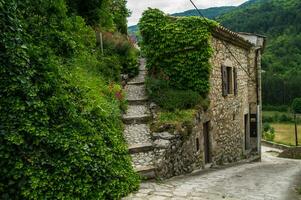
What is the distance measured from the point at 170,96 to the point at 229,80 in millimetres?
4209

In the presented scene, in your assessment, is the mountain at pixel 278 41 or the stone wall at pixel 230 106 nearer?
the stone wall at pixel 230 106

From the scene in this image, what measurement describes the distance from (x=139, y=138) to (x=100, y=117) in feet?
8.48

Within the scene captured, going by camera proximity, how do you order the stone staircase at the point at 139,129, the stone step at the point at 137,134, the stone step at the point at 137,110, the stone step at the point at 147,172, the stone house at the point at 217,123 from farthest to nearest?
the stone step at the point at 137,110
the stone step at the point at 137,134
the stone house at the point at 217,123
the stone staircase at the point at 139,129
the stone step at the point at 147,172

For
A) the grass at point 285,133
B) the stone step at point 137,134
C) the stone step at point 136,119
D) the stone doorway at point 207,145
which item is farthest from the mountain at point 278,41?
the stone step at point 137,134

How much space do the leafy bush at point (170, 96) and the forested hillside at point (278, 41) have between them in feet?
201

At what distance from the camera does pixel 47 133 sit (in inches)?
216

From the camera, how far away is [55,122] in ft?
19.1

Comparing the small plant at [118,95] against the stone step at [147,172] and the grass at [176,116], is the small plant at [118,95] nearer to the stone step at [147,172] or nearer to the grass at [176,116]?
the grass at [176,116]

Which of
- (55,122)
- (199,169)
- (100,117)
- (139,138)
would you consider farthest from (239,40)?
(55,122)

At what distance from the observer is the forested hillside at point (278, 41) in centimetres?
7056

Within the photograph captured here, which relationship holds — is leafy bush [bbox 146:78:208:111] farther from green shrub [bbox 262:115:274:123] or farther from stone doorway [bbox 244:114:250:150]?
green shrub [bbox 262:115:274:123]

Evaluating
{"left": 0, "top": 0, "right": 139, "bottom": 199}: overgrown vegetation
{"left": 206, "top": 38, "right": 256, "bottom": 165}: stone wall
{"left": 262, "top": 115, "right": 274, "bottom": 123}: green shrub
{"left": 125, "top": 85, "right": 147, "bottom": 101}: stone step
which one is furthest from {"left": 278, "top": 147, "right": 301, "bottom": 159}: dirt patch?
{"left": 262, "top": 115, "right": 274, "bottom": 123}: green shrub

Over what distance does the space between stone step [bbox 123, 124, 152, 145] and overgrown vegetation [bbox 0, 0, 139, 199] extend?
7.04 feet

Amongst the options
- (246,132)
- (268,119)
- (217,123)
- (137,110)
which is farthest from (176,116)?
(268,119)
